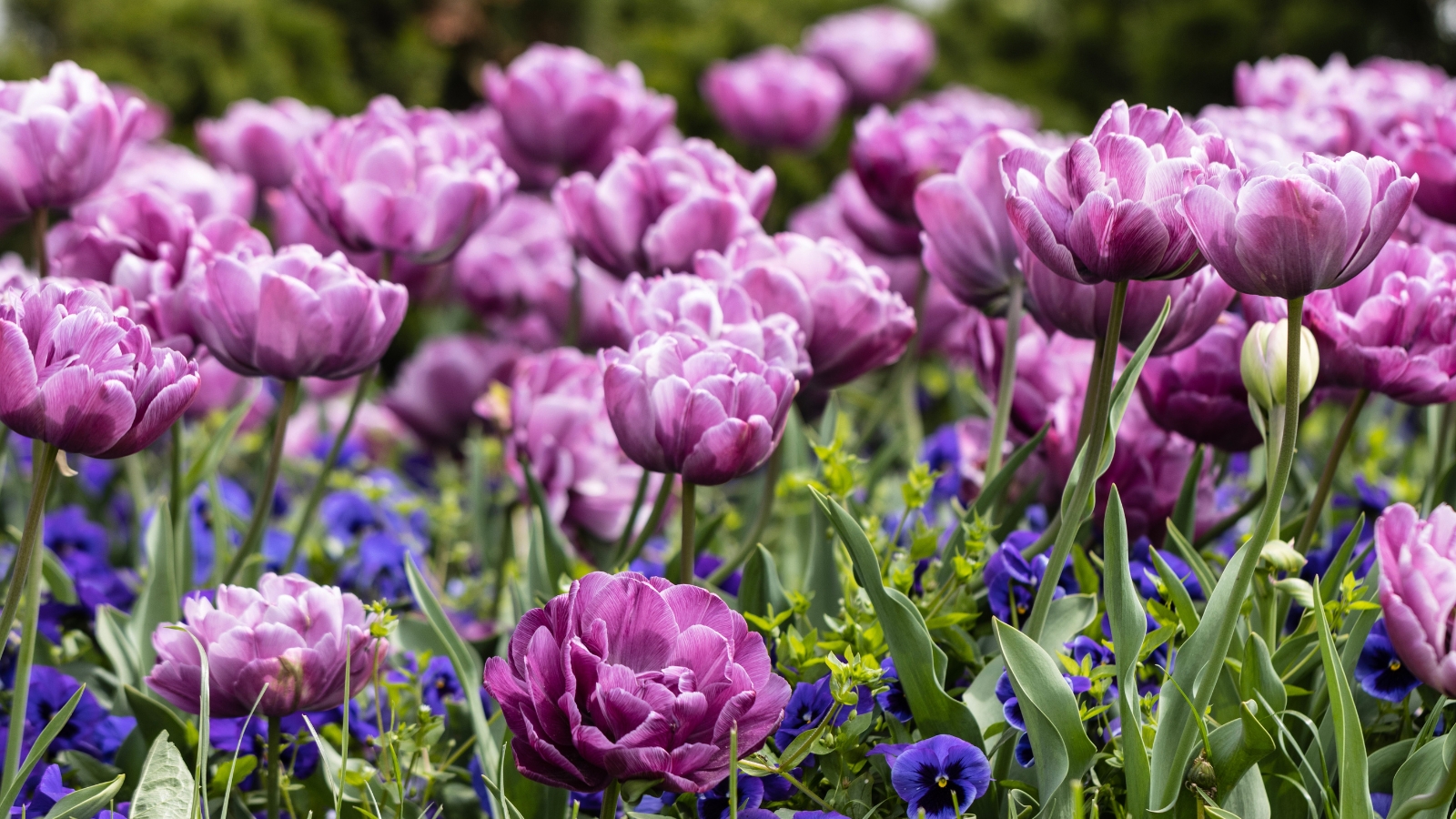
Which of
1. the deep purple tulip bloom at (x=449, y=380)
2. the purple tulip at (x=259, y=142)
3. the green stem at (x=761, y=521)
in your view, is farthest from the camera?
the deep purple tulip bloom at (x=449, y=380)

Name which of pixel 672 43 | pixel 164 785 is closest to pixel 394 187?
pixel 164 785

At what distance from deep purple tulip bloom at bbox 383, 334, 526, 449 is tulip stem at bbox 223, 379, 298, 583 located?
88 cm

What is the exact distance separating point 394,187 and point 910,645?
0.71m

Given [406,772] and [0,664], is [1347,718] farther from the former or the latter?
[0,664]

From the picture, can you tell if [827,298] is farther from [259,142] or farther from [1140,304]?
[259,142]

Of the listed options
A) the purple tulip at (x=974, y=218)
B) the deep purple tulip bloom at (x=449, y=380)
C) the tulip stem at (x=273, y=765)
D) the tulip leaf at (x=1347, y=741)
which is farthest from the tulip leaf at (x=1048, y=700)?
the deep purple tulip bloom at (x=449, y=380)

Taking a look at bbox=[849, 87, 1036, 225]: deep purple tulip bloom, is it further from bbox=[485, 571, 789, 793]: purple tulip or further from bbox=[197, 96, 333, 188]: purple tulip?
bbox=[197, 96, 333, 188]: purple tulip

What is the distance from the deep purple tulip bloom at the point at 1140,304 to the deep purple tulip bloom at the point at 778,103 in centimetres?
133

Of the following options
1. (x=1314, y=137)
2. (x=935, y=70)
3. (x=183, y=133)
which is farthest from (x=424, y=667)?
(x=935, y=70)

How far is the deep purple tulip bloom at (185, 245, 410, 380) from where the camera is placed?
0.95 metres

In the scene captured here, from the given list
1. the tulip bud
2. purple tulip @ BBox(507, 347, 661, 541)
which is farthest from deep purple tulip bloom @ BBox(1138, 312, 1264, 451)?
→ purple tulip @ BBox(507, 347, 661, 541)

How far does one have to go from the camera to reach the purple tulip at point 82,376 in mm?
771

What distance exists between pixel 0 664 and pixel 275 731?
43cm

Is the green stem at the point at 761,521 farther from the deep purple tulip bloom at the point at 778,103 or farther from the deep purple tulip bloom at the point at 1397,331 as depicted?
the deep purple tulip bloom at the point at 778,103
